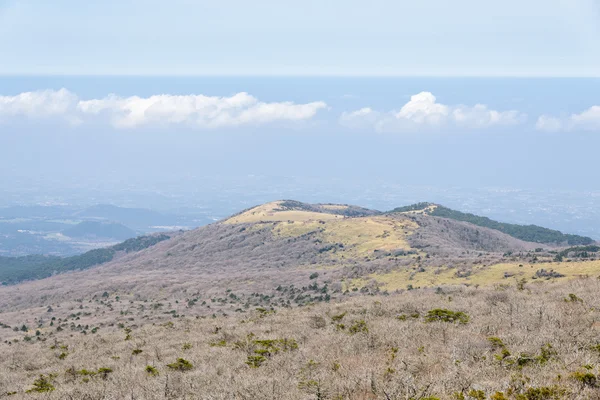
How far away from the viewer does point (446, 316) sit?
21734 mm

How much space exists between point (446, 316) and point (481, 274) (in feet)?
75.8

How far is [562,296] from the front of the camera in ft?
78.6

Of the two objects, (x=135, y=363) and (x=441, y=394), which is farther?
(x=135, y=363)

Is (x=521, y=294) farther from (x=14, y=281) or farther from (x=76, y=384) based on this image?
(x=14, y=281)

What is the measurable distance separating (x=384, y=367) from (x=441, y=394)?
3.45 meters

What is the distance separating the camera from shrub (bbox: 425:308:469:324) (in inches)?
838

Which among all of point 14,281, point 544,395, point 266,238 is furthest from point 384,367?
point 14,281

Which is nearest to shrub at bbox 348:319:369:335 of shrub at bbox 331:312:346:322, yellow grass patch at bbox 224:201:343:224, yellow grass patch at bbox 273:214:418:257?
shrub at bbox 331:312:346:322

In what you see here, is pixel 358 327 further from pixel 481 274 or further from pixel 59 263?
pixel 59 263

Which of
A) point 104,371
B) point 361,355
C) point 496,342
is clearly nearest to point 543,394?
point 496,342

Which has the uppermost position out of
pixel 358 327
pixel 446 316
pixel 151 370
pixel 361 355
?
pixel 446 316

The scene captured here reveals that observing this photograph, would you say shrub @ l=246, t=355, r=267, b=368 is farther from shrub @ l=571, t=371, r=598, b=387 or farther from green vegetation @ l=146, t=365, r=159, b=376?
shrub @ l=571, t=371, r=598, b=387

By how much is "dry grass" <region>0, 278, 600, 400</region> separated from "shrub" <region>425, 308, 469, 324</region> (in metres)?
0.50

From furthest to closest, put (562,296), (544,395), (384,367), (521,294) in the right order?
(521,294) → (562,296) → (384,367) → (544,395)
